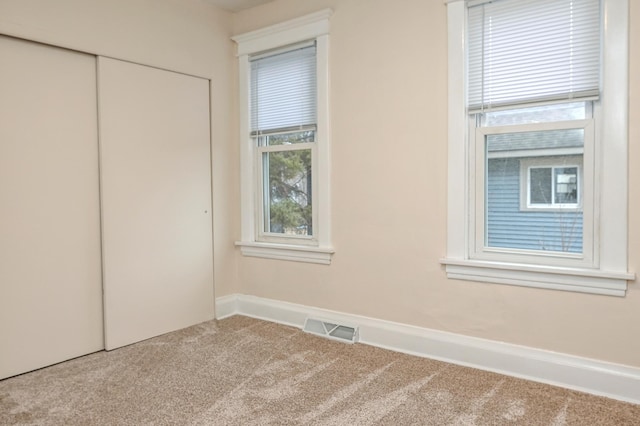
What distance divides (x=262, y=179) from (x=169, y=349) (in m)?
1.53

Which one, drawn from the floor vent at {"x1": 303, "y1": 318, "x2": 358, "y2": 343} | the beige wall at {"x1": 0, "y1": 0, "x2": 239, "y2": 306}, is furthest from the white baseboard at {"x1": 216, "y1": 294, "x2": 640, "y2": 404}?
the beige wall at {"x1": 0, "y1": 0, "x2": 239, "y2": 306}

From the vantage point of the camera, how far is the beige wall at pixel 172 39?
267 cm

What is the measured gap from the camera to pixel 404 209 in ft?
9.59

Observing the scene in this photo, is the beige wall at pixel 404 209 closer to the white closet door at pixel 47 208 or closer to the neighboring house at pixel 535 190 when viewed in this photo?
the neighboring house at pixel 535 190

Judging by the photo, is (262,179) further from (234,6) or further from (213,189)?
(234,6)

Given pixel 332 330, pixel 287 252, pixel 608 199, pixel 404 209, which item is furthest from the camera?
pixel 287 252

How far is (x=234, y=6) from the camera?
364cm

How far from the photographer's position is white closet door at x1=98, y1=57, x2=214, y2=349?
118 inches

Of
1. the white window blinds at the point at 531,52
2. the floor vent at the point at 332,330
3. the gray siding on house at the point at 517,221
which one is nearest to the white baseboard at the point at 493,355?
the floor vent at the point at 332,330

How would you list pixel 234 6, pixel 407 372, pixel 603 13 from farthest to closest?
pixel 234 6 → pixel 407 372 → pixel 603 13

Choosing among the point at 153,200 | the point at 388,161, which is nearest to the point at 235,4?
the point at 153,200

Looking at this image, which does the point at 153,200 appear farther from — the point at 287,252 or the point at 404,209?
the point at 404,209

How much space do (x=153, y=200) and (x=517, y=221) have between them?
250 centimetres

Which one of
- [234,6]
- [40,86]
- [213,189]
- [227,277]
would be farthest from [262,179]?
[40,86]
